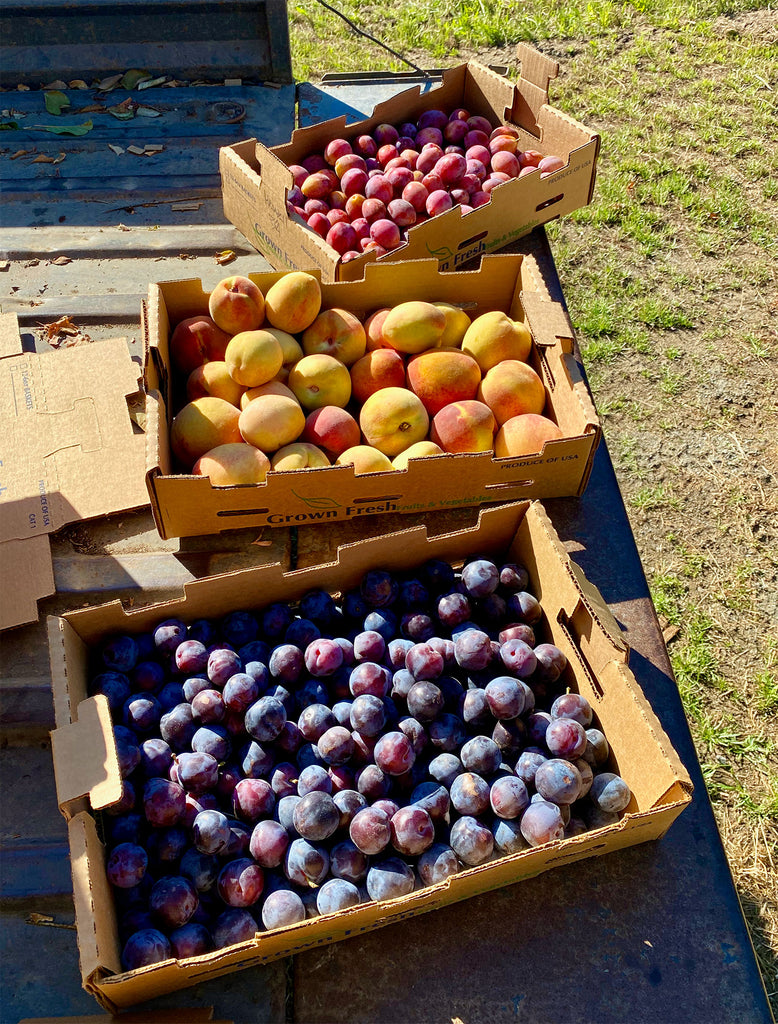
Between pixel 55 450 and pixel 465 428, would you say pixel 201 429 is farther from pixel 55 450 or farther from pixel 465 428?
pixel 465 428

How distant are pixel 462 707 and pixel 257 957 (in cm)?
70

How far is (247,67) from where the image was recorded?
13.2 feet

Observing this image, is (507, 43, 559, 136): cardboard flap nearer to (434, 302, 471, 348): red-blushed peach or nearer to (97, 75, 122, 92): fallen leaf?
(434, 302, 471, 348): red-blushed peach

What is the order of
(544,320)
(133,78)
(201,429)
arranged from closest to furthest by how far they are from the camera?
(201,429), (544,320), (133,78)

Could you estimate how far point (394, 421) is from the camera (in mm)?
2414

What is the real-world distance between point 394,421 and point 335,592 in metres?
0.62

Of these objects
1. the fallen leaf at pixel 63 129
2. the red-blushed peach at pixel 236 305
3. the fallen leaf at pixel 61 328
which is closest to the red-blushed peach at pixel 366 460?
the red-blushed peach at pixel 236 305

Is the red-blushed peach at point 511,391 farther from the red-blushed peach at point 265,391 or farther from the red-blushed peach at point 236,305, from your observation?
the red-blushed peach at point 236,305

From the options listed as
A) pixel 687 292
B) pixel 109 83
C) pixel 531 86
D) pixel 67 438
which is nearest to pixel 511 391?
pixel 67 438

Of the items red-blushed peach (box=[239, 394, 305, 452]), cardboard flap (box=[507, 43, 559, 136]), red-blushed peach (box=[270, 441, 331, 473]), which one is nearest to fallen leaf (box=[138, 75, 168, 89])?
cardboard flap (box=[507, 43, 559, 136])

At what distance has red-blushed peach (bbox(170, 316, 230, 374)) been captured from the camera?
2559 mm

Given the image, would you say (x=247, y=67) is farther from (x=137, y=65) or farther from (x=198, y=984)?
(x=198, y=984)

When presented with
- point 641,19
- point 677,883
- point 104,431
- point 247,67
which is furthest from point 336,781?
point 641,19

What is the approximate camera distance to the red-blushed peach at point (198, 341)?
8.39ft
